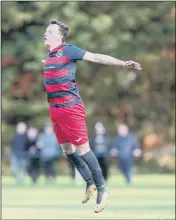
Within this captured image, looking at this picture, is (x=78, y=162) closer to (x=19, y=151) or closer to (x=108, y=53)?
(x=19, y=151)

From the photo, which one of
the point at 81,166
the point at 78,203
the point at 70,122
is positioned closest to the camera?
the point at 70,122

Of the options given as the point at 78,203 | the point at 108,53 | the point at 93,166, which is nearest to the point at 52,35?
the point at 93,166

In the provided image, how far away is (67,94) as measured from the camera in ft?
37.8

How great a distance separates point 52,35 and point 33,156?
25.6m

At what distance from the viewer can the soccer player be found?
→ 37.4ft

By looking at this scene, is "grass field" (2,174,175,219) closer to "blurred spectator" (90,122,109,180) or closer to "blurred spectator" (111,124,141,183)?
"blurred spectator" (90,122,109,180)

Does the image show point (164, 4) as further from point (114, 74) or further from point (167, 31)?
point (114, 74)

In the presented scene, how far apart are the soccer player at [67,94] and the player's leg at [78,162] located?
3cm

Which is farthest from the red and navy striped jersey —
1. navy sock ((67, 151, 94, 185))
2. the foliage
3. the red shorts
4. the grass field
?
the foliage

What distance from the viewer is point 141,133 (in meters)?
55.0

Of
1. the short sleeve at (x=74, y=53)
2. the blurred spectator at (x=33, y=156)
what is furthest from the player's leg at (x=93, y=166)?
the blurred spectator at (x=33, y=156)

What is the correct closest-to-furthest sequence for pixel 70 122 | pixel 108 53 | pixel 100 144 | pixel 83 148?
pixel 70 122 < pixel 83 148 < pixel 100 144 < pixel 108 53

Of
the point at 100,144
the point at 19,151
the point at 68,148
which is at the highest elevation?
the point at 68,148

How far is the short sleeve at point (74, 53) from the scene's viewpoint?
11.3 metres
